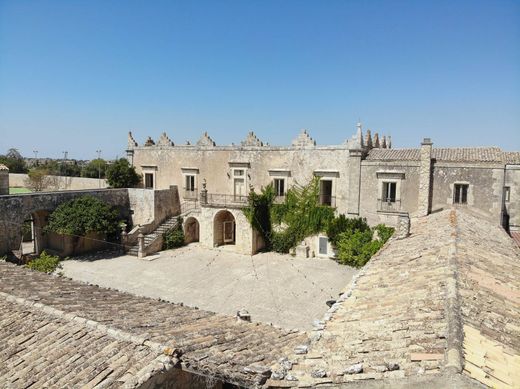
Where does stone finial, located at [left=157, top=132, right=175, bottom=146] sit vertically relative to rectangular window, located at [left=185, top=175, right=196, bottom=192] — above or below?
above

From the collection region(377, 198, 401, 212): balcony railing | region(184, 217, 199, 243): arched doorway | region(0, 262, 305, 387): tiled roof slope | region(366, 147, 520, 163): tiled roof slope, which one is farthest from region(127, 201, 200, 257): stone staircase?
region(0, 262, 305, 387): tiled roof slope

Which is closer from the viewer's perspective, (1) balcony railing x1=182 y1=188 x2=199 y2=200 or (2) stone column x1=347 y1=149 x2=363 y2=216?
(2) stone column x1=347 y1=149 x2=363 y2=216

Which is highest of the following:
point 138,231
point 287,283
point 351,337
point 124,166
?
point 124,166

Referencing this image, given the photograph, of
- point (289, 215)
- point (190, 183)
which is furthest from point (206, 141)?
point (289, 215)

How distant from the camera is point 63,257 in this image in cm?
2289

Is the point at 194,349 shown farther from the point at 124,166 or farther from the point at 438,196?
the point at 124,166

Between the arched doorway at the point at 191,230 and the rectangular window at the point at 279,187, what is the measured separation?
259 inches

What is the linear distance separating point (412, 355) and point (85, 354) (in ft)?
14.4

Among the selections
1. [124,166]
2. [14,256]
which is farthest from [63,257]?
[124,166]

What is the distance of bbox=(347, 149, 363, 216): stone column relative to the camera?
22.8 metres

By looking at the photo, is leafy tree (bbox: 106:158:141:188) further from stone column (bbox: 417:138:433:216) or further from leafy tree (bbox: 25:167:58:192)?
stone column (bbox: 417:138:433:216)

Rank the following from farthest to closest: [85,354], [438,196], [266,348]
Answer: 1. [438,196]
2. [266,348]
3. [85,354]

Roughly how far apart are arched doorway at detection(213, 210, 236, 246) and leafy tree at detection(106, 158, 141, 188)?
896cm

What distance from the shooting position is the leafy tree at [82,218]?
22.0 m
